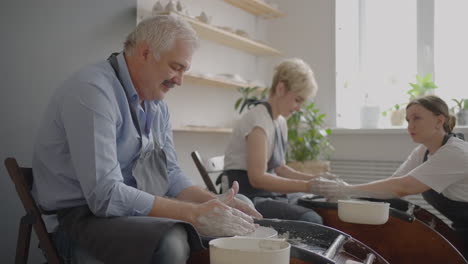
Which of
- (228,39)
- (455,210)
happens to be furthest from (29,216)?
(228,39)

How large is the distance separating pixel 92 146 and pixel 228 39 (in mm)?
2443

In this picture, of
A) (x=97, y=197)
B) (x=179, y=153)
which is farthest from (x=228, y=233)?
(x=179, y=153)

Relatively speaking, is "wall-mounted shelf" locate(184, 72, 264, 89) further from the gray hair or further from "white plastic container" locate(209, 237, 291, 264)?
"white plastic container" locate(209, 237, 291, 264)

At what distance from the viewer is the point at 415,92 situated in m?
3.47

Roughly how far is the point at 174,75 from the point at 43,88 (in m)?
0.98

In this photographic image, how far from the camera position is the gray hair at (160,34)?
4.30 ft

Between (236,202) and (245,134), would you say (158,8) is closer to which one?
(245,134)

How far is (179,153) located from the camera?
3168mm

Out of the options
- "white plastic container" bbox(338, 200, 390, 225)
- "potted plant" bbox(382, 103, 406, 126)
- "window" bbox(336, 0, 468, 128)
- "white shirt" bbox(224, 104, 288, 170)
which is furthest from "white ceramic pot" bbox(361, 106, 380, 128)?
"white plastic container" bbox(338, 200, 390, 225)

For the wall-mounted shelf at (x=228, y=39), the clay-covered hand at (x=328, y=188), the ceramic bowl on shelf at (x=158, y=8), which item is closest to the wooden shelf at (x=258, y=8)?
the wall-mounted shelf at (x=228, y=39)

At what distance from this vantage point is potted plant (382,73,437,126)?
136 inches

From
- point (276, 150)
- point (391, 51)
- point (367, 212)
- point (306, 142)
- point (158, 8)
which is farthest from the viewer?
point (391, 51)

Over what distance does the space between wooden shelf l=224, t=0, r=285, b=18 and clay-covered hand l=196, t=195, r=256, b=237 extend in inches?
108

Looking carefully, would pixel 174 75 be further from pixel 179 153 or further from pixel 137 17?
pixel 179 153
